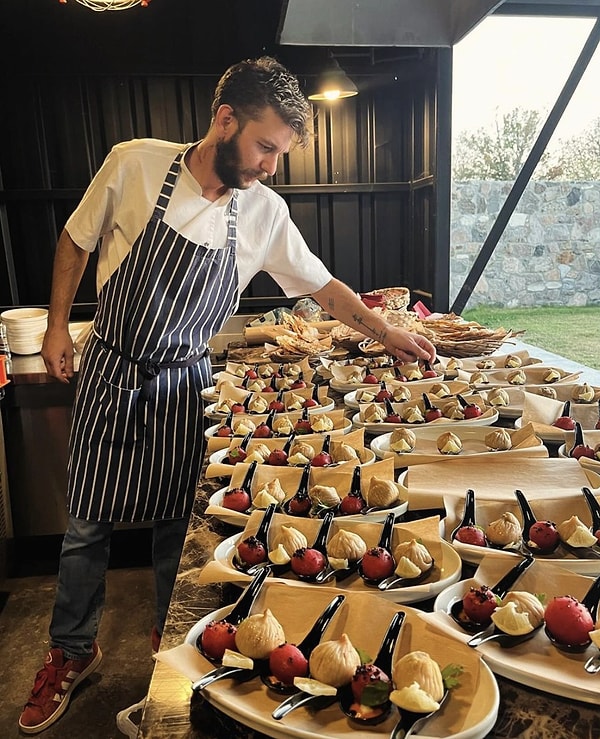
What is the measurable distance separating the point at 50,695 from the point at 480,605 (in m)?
1.90

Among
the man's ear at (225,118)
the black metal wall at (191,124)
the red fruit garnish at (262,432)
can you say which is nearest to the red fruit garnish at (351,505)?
the red fruit garnish at (262,432)

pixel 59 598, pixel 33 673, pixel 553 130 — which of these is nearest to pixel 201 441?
pixel 59 598

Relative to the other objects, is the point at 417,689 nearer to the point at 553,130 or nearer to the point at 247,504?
the point at 247,504

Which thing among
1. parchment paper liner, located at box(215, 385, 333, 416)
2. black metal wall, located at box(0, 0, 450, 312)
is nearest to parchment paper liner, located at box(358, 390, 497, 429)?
parchment paper liner, located at box(215, 385, 333, 416)

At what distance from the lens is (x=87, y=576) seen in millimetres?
2068

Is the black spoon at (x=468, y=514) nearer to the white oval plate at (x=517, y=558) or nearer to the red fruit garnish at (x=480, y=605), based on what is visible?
the white oval plate at (x=517, y=558)

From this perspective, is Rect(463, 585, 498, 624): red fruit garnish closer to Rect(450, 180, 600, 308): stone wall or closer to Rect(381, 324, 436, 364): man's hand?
Rect(381, 324, 436, 364): man's hand

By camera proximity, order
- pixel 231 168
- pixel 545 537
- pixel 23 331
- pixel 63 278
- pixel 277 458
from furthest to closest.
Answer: pixel 23 331, pixel 63 278, pixel 231 168, pixel 277 458, pixel 545 537

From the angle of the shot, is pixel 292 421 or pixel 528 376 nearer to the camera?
pixel 292 421

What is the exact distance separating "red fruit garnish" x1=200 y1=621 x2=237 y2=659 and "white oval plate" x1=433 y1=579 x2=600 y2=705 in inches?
11.4

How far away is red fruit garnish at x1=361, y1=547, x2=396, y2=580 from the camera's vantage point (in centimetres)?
96

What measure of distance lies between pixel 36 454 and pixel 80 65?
9.82 ft

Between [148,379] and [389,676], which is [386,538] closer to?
[389,676]

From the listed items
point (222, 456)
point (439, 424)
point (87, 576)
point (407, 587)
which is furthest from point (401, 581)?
point (87, 576)
